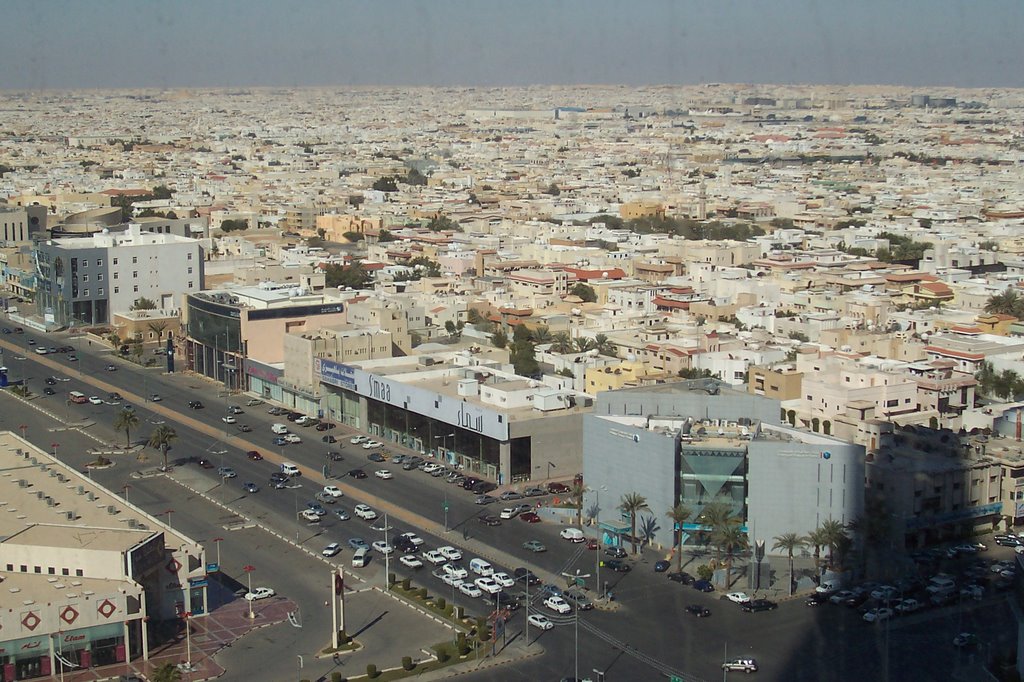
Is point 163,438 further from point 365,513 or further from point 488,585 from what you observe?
point 488,585

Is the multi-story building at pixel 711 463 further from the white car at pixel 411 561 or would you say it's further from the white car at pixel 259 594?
the white car at pixel 259 594

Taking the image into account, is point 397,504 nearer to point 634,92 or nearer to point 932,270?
point 932,270

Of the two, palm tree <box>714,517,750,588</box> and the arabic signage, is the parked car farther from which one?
the arabic signage

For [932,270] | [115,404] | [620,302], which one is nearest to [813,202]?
[932,270]

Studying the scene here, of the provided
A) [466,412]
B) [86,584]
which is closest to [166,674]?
[86,584]

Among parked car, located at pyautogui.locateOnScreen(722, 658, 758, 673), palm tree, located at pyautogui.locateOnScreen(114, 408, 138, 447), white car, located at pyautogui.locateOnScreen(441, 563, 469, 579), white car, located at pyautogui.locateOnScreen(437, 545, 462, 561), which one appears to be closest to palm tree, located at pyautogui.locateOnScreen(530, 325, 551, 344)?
palm tree, located at pyautogui.locateOnScreen(114, 408, 138, 447)

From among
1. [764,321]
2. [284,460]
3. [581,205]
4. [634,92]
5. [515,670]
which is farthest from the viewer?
[634,92]
